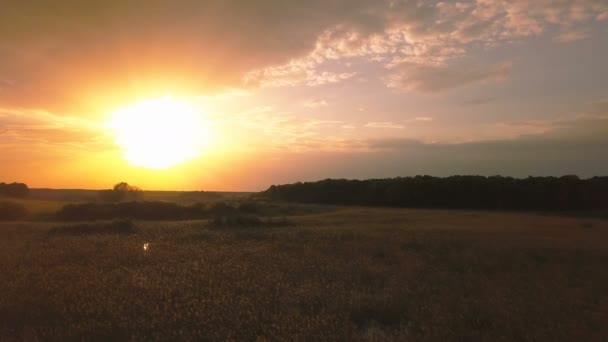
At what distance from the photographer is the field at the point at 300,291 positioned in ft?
24.6

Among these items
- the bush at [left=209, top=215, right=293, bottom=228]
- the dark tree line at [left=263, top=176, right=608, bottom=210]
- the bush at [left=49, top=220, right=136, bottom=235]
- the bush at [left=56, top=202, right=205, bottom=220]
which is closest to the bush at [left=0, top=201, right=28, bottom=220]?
the bush at [left=56, top=202, right=205, bottom=220]

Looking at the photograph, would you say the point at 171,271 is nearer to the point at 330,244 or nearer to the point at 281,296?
the point at 281,296

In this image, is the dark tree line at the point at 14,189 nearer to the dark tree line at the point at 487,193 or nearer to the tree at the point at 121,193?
the tree at the point at 121,193

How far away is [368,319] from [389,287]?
269 cm

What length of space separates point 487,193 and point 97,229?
4580cm

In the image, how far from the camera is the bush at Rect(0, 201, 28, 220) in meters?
40.2

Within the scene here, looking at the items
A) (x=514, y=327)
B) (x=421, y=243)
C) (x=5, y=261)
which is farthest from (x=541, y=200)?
(x=5, y=261)

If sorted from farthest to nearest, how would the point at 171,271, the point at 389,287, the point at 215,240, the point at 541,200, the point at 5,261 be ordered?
1. the point at 541,200
2. the point at 215,240
3. the point at 5,261
4. the point at 171,271
5. the point at 389,287

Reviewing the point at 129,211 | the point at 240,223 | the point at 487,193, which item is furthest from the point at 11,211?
the point at 487,193

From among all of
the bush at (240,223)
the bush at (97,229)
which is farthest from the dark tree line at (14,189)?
the bush at (240,223)

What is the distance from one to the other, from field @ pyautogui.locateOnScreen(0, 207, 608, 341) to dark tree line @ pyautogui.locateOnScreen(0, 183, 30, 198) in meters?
A: 68.0

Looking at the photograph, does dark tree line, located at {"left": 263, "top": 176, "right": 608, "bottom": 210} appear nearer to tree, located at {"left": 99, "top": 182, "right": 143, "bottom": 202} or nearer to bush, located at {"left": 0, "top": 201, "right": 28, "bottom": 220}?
tree, located at {"left": 99, "top": 182, "right": 143, "bottom": 202}

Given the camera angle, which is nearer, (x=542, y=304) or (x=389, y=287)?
(x=542, y=304)

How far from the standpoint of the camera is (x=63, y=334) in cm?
714
